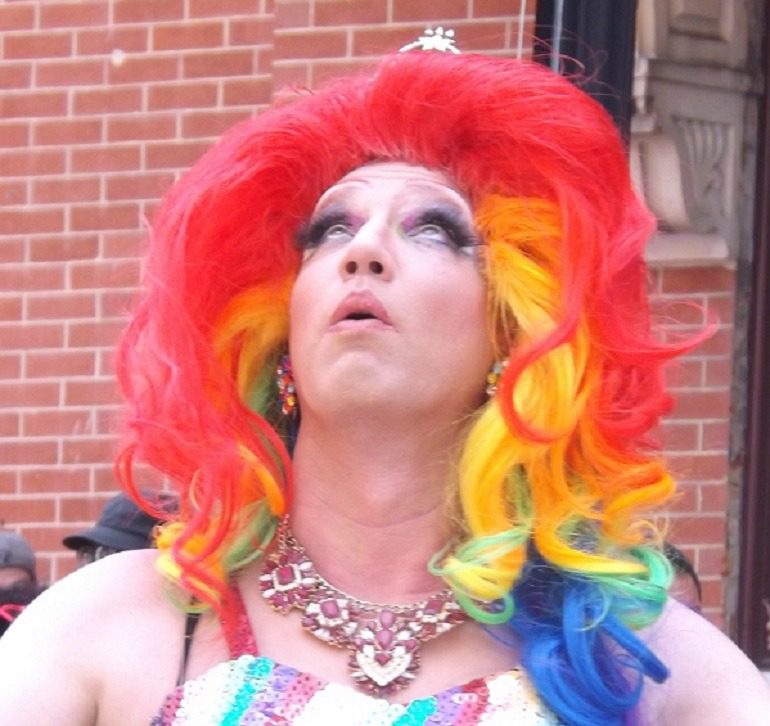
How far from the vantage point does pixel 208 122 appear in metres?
5.59

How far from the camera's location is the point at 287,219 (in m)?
2.82

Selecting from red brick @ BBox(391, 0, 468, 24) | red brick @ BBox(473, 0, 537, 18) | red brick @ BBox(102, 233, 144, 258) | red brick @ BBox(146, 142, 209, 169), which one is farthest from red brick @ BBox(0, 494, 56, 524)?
red brick @ BBox(473, 0, 537, 18)

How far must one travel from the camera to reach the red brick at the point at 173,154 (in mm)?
5613

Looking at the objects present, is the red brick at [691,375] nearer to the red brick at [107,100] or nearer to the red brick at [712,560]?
the red brick at [712,560]

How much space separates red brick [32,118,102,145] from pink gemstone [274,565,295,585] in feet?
10.8

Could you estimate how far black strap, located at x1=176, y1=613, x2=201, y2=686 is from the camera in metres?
2.51

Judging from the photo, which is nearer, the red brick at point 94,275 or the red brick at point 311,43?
the red brick at point 311,43

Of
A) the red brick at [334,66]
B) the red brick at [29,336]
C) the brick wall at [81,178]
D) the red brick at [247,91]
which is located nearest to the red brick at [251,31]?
the brick wall at [81,178]

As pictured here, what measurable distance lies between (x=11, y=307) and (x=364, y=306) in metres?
3.35

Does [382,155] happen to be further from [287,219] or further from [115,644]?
Answer: [115,644]

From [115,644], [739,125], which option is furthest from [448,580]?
[739,125]

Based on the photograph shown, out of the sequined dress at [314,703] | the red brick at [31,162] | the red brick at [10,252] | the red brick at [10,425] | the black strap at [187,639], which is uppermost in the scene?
the red brick at [31,162]

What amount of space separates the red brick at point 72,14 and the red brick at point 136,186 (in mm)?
451

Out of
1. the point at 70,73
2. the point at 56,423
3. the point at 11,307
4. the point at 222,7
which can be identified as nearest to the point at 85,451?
the point at 56,423
